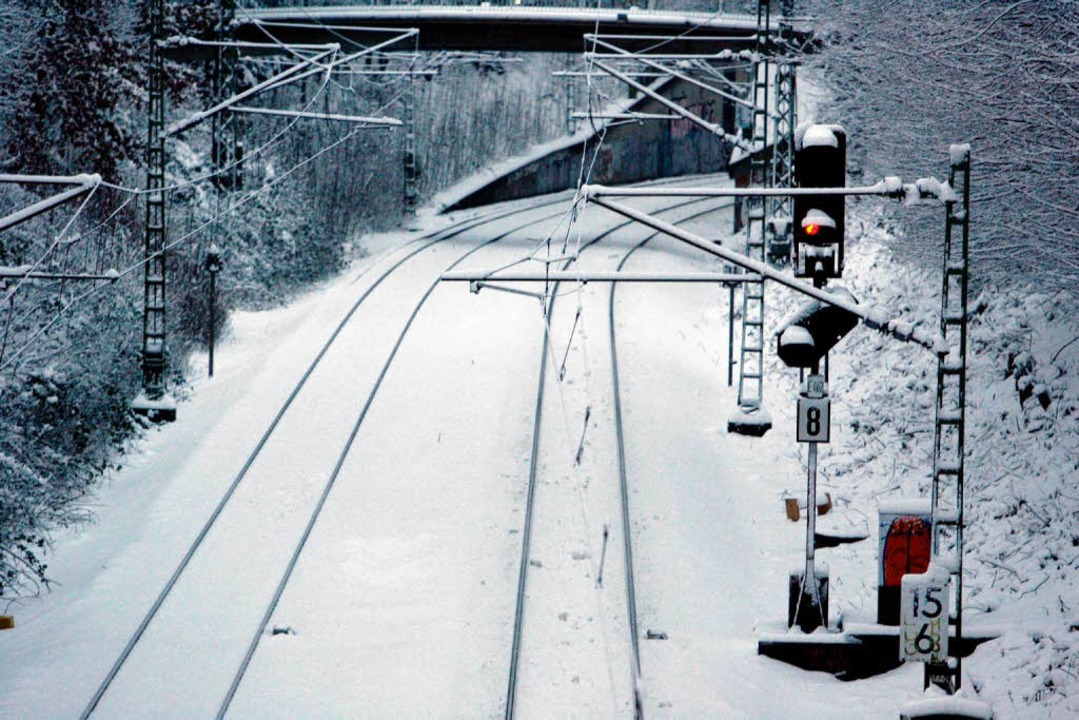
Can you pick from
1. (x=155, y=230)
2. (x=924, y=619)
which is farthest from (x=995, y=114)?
(x=155, y=230)

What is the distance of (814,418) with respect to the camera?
13.9 meters

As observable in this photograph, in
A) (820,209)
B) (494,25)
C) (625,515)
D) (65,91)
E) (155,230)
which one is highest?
(494,25)

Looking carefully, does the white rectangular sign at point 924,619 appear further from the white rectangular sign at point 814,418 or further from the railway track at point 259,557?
the railway track at point 259,557

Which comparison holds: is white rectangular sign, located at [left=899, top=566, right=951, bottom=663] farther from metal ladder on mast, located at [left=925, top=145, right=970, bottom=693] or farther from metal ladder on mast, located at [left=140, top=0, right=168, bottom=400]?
metal ladder on mast, located at [left=140, top=0, right=168, bottom=400]

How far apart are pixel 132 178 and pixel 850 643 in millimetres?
21861

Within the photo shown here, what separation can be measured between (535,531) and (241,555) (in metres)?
3.63

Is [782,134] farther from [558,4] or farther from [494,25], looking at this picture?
[558,4]

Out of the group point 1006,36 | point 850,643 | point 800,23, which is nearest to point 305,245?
point 800,23

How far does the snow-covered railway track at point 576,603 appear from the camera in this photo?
13.3 m

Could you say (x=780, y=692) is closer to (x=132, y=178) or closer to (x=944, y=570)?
(x=944, y=570)

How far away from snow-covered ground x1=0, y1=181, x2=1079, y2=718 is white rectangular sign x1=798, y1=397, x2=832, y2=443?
6.90ft

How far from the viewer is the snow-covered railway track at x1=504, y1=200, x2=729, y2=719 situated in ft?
43.7

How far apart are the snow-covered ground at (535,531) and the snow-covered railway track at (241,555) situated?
0.05 metres

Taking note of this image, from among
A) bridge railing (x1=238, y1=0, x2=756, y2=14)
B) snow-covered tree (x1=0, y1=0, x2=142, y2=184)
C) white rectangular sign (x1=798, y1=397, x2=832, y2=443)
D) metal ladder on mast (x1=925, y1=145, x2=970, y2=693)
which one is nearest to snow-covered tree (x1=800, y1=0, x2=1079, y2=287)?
metal ladder on mast (x1=925, y1=145, x2=970, y2=693)
